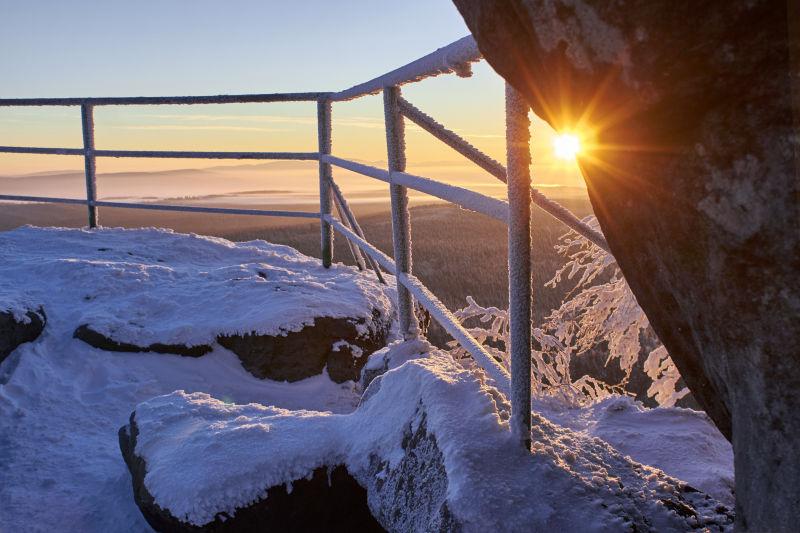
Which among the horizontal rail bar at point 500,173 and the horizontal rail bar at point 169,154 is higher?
the horizontal rail bar at point 169,154

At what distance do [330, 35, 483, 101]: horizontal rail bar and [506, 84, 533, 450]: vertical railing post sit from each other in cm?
27

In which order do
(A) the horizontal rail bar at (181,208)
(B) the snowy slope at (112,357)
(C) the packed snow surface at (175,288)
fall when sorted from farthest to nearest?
1. (A) the horizontal rail bar at (181,208)
2. (C) the packed snow surface at (175,288)
3. (B) the snowy slope at (112,357)

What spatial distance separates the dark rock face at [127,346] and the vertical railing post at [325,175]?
5.98 feet

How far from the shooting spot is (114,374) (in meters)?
3.57

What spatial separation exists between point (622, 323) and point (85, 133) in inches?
195

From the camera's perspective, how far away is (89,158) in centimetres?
619

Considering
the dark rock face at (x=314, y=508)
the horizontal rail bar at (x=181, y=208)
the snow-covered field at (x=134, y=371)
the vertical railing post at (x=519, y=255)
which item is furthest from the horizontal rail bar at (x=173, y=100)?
the vertical railing post at (x=519, y=255)

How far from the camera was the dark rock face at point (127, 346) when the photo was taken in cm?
371

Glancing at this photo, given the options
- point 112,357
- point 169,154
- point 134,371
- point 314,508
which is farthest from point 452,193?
point 169,154

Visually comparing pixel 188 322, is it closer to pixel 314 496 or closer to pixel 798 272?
pixel 314 496

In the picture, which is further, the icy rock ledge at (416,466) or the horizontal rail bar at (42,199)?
→ the horizontal rail bar at (42,199)

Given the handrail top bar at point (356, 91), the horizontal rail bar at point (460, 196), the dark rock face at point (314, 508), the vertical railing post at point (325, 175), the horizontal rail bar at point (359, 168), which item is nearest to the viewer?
the horizontal rail bar at point (460, 196)

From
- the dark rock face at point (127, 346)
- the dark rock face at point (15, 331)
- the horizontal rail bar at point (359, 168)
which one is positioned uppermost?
the horizontal rail bar at point (359, 168)

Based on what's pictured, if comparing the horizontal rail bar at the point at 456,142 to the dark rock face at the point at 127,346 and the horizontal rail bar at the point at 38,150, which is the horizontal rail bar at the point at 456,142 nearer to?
the dark rock face at the point at 127,346
